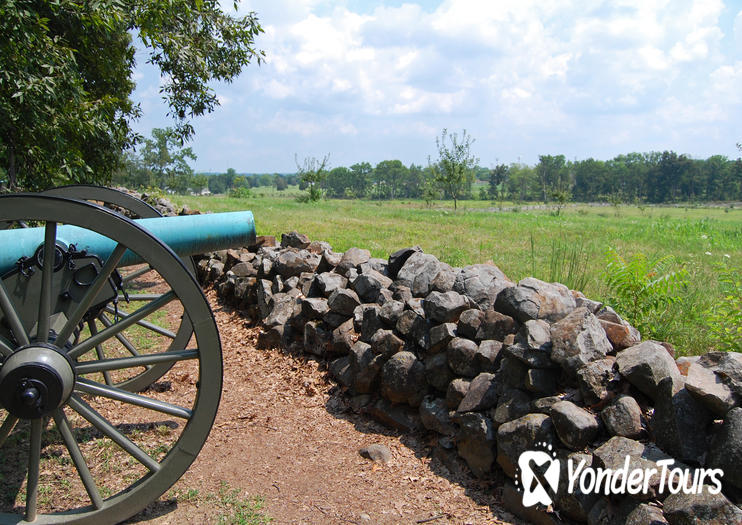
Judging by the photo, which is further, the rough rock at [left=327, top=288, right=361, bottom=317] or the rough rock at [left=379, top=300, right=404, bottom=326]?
the rough rock at [left=327, top=288, right=361, bottom=317]

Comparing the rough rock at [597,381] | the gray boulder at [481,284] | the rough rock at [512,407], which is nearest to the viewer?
the rough rock at [597,381]

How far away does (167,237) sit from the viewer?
131 inches

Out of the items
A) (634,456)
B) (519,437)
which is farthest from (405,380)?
(634,456)

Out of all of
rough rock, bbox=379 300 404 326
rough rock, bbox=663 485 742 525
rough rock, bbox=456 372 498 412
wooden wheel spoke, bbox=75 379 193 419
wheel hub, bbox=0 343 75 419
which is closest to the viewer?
rough rock, bbox=663 485 742 525

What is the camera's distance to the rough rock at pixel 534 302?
3.67 meters

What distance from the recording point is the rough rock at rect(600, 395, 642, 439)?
2732 mm

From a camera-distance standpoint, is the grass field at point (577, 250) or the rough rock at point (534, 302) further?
the grass field at point (577, 250)

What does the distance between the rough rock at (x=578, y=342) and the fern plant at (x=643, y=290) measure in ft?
3.27

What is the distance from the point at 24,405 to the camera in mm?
2445

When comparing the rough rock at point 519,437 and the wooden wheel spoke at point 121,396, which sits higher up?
the wooden wheel spoke at point 121,396

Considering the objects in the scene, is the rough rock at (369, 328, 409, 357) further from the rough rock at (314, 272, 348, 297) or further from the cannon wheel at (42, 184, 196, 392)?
the cannon wheel at (42, 184, 196, 392)

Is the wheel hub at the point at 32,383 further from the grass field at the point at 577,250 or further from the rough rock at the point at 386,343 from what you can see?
the grass field at the point at 577,250

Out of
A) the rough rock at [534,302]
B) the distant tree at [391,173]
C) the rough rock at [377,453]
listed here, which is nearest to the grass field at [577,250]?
the rough rock at [534,302]

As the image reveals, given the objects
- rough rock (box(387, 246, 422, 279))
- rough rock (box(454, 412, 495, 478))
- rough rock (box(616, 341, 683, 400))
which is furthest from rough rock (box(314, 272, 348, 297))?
rough rock (box(616, 341, 683, 400))
